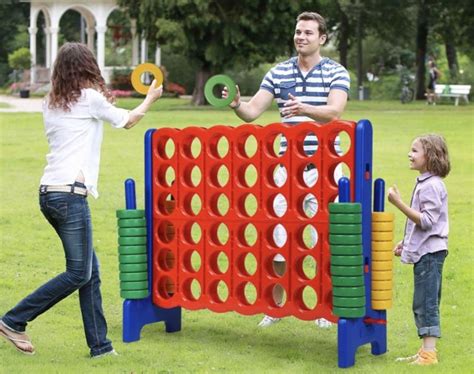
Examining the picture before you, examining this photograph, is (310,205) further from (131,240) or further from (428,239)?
(131,240)

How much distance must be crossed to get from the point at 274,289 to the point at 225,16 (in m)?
33.2

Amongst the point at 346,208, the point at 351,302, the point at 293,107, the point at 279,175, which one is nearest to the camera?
the point at 346,208

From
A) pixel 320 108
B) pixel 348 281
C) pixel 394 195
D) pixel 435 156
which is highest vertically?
pixel 320 108

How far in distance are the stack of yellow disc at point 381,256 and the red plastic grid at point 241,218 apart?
278 mm

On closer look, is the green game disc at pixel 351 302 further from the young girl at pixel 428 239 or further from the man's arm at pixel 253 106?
the man's arm at pixel 253 106

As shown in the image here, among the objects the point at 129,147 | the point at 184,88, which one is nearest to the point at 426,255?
the point at 129,147

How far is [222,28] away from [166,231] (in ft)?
109

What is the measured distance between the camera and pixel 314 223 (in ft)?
22.6

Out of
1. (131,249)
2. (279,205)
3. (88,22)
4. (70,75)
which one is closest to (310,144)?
(279,205)

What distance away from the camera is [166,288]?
7570 millimetres

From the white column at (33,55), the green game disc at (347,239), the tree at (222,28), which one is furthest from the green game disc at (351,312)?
the white column at (33,55)

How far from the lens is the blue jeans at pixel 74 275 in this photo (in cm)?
659

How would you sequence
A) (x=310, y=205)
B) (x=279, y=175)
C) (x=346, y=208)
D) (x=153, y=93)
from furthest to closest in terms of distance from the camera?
(x=310, y=205) → (x=279, y=175) → (x=153, y=93) → (x=346, y=208)

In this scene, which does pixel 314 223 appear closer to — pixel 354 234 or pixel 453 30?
pixel 354 234
